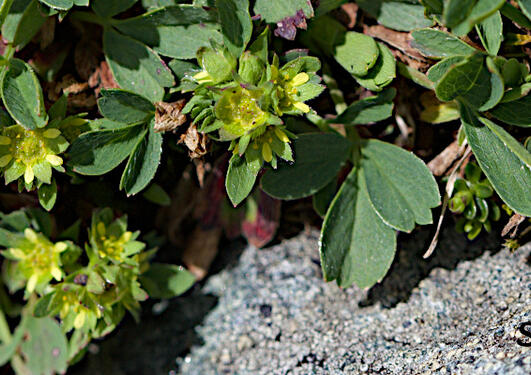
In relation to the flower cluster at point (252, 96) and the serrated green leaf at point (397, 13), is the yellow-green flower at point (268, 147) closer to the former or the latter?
the flower cluster at point (252, 96)

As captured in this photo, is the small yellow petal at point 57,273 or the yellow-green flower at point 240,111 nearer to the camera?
the yellow-green flower at point 240,111

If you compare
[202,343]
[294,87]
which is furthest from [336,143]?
[202,343]

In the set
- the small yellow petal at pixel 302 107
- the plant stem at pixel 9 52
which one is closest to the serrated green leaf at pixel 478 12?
the small yellow petal at pixel 302 107

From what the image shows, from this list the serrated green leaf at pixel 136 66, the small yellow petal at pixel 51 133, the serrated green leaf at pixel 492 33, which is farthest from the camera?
the serrated green leaf at pixel 136 66

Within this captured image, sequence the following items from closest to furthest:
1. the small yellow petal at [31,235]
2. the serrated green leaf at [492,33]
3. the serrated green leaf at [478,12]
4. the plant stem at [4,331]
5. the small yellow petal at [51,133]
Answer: the serrated green leaf at [478,12] < the serrated green leaf at [492,33] < the small yellow petal at [51,133] < the small yellow petal at [31,235] < the plant stem at [4,331]

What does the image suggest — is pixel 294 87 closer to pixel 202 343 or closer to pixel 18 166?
pixel 18 166

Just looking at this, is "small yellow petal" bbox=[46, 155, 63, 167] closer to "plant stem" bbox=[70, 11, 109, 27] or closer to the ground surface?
"plant stem" bbox=[70, 11, 109, 27]
